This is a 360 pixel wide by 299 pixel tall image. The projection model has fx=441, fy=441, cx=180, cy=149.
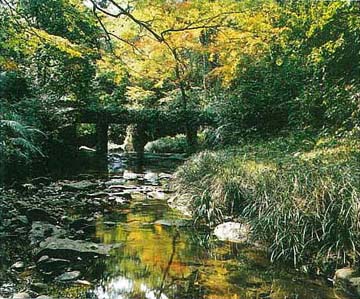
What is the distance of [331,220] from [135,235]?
7.27ft

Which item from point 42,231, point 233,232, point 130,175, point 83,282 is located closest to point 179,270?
point 83,282

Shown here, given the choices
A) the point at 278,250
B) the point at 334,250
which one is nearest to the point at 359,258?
the point at 334,250

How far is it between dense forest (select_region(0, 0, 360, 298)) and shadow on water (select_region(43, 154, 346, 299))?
0.95 ft

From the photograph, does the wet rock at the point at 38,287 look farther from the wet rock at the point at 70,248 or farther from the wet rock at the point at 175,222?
the wet rock at the point at 175,222

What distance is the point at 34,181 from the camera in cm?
839

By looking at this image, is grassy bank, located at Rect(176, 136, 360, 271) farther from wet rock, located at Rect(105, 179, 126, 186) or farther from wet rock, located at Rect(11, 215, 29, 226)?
wet rock, located at Rect(105, 179, 126, 186)

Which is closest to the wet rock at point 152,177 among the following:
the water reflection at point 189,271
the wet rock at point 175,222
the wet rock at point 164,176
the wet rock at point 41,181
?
the wet rock at point 164,176

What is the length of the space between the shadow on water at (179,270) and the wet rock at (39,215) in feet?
2.11

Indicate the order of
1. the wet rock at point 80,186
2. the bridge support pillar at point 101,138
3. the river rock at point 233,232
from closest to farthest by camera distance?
the river rock at point 233,232 < the wet rock at point 80,186 < the bridge support pillar at point 101,138

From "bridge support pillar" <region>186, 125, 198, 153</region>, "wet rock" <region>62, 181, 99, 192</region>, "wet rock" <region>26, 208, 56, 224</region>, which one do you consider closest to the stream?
"wet rock" <region>26, 208, 56, 224</region>

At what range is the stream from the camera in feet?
11.1

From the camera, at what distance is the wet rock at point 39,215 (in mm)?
5504

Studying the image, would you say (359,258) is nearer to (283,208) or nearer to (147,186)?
(283,208)

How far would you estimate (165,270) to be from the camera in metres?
3.89
